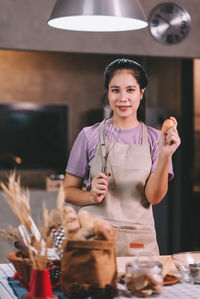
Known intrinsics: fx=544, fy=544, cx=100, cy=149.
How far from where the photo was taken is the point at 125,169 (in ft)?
7.86

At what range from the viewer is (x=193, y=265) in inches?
67.7

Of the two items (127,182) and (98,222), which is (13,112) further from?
(98,222)

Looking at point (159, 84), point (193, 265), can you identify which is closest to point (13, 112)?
point (159, 84)

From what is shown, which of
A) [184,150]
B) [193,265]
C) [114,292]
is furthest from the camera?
[184,150]

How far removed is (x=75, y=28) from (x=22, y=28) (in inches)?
95.5

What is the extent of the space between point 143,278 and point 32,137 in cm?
512

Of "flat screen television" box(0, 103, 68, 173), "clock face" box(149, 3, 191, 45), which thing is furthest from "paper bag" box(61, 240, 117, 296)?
"flat screen television" box(0, 103, 68, 173)

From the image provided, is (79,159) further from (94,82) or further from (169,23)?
(94,82)

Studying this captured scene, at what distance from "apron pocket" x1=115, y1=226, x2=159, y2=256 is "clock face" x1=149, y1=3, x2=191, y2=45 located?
9.38 ft

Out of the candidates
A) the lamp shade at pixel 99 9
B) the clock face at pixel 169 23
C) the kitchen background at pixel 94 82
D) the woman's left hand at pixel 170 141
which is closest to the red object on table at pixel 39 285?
the woman's left hand at pixel 170 141

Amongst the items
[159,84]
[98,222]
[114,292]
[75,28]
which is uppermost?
[159,84]

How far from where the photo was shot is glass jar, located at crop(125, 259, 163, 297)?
148cm

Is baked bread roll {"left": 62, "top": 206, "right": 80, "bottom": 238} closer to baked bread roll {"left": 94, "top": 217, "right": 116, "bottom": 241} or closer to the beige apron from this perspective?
baked bread roll {"left": 94, "top": 217, "right": 116, "bottom": 241}

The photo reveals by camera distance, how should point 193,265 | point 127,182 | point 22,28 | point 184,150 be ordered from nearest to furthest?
point 193,265 → point 127,182 → point 22,28 → point 184,150
